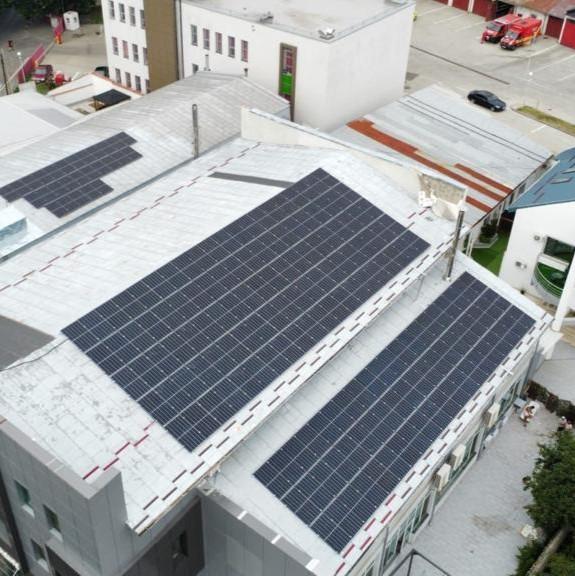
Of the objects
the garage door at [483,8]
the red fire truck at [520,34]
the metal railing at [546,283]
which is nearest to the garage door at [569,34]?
the red fire truck at [520,34]

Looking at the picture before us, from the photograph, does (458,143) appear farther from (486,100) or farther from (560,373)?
(560,373)

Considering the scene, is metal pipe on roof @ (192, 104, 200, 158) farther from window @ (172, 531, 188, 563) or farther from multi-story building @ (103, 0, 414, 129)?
window @ (172, 531, 188, 563)

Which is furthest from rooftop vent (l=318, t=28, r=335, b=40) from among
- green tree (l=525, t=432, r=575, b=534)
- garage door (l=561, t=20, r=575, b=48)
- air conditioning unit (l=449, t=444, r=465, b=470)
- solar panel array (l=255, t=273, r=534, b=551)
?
garage door (l=561, t=20, r=575, b=48)

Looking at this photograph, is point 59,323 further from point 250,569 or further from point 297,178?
point 297,178

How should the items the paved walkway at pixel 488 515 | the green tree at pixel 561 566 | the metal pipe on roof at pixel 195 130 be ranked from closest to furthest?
the green tree at pixel 561 566
the paved walkway at pixel 488 515
the metal pipe on roof at pixel 195 130

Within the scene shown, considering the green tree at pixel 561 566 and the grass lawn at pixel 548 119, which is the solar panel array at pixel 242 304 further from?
→ the grass lawn at pixel 548 119

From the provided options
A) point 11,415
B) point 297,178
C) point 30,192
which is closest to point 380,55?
point 297,178
